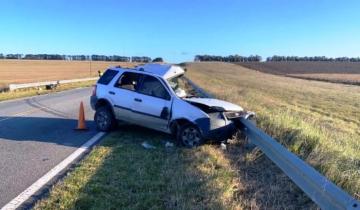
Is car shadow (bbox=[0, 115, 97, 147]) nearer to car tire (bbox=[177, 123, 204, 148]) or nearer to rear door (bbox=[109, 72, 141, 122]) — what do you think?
rear door (bbox=[109, 72, 141, 122])

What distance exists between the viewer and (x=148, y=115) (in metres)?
10.3

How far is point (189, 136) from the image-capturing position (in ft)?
30.3

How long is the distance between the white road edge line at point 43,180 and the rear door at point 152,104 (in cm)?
137

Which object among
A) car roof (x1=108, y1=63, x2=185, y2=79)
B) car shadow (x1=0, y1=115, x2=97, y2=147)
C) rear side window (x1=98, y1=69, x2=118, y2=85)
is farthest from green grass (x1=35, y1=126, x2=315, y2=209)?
rear side window (x1=98, y1=69, x2=118, y2=85)

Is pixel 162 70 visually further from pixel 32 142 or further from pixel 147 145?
pixel 32 142

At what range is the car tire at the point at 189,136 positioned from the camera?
9.05m

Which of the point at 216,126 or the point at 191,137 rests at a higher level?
the point at 216,126

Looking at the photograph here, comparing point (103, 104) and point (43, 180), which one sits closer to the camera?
point (43, 180)

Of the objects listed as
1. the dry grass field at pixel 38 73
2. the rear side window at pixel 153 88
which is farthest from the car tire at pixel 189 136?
the dry grass field at pixel 38 73

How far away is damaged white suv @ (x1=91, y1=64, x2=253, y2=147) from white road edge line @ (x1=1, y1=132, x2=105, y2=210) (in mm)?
1497

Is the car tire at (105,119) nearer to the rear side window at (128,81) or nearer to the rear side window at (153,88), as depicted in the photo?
the rear side window at (128,81)

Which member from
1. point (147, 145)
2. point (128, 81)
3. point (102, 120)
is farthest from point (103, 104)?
point (147, 145)

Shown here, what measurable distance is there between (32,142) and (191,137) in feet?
11.5

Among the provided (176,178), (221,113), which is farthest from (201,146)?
(176,178)
